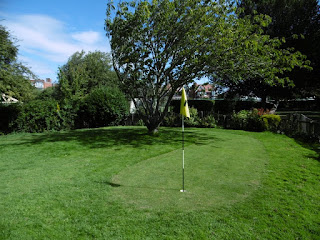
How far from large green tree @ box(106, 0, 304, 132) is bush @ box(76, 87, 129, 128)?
24.0ft

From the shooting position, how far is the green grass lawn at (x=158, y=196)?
3.59 meters

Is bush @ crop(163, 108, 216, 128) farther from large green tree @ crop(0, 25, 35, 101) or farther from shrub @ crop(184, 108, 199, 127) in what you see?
large green tree @ crop(0, 25, 35, 101)

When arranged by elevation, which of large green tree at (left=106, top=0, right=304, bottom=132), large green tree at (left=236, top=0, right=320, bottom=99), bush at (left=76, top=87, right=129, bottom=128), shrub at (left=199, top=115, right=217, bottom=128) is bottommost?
shrub at (left=199, top=115, right=217, bottom=128)

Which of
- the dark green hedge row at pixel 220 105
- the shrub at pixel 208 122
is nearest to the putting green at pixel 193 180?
the shrub at pixel 208 122

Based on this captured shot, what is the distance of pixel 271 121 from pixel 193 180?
1191 centimetres

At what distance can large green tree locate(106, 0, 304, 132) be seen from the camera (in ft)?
35.0

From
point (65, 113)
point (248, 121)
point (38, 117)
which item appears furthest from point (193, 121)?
point (38, 117)

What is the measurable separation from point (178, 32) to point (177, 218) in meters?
9.50

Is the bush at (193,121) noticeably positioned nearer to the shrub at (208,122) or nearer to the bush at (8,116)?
the shrub at (208,122)

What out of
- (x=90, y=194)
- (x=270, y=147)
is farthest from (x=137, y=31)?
(x=90, y=194)

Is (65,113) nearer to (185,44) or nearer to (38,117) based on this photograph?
(38,117)

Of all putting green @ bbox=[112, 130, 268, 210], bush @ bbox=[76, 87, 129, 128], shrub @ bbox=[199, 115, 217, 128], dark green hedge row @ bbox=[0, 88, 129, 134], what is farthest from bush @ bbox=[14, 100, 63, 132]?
putting green @ bbox=[112, 130, 268, 210]

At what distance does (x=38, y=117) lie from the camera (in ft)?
53.1

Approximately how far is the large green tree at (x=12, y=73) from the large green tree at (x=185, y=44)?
7.80 m
